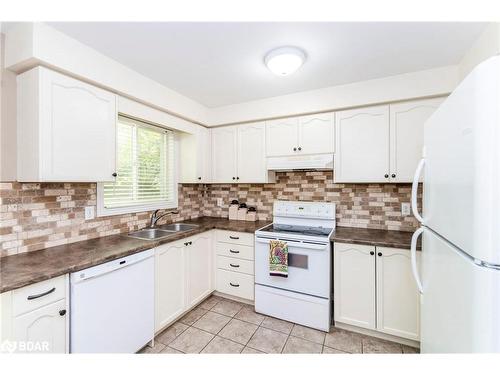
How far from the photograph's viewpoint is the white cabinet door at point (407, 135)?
2043 mm

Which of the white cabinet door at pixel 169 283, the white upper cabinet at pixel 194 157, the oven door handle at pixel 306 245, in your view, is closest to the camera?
the white cabinet door at pixel 169 283

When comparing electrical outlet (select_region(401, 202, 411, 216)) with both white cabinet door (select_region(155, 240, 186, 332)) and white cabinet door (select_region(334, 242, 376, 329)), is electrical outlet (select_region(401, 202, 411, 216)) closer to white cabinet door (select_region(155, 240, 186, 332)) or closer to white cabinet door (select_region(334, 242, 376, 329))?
white cabinet door (select_region(334, 242, 376, 329))

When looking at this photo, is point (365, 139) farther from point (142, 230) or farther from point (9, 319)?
point (9, 319)

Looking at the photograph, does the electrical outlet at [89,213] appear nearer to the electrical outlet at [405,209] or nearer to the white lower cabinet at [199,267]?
the white lower cabinet at [199,267]

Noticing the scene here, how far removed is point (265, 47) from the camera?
5.32 feet

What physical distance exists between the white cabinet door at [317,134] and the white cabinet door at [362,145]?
2.4 inches

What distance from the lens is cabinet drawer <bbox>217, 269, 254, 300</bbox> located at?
8.14ft

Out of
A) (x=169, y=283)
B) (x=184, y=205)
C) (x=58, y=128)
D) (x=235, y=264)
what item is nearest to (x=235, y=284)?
(x=235, y=264)

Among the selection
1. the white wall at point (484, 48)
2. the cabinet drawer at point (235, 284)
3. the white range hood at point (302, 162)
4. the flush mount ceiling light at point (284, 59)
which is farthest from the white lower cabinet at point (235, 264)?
the white wall at point (484, 48)

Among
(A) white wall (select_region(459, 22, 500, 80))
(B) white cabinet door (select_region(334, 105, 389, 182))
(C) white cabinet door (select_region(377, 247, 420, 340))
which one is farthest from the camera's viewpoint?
(B) white cabinet door (select_region(334, 105, 389, 182))

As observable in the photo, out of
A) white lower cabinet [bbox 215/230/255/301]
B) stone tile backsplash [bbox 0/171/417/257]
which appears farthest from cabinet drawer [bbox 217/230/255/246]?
stone tile backsplash [bbox 0/171/417/257]

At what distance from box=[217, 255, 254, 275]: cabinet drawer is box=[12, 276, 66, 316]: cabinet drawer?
1543mm
